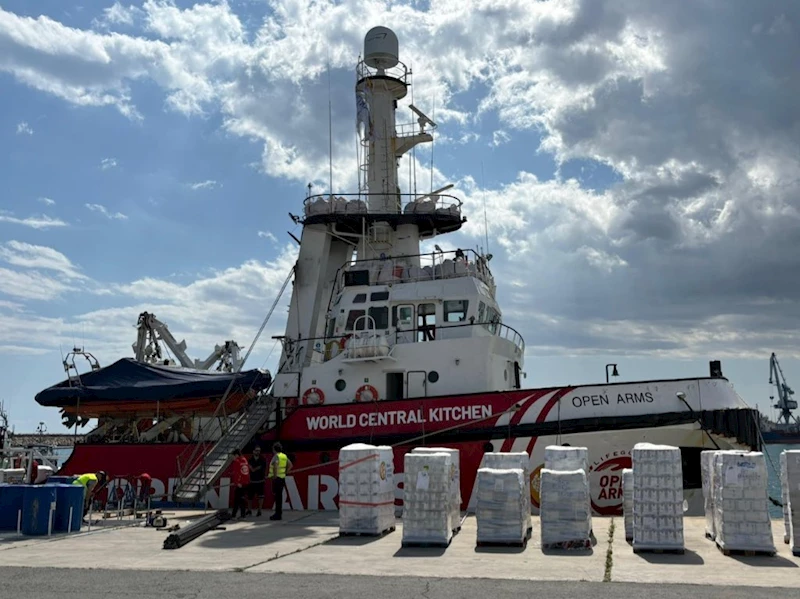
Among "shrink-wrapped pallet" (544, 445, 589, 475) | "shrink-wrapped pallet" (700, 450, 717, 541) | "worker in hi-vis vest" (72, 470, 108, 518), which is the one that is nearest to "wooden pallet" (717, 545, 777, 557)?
"shrink-wrapped pallet" (700, 450, 717, 541)

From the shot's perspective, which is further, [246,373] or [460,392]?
[246,373]

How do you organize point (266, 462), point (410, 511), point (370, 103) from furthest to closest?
point (370, 103) → point (266, 462) → point (410, 511)

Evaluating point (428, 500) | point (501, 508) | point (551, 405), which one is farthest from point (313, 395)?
point (501, 508)

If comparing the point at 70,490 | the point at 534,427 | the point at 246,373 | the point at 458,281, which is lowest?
the point at 70,490

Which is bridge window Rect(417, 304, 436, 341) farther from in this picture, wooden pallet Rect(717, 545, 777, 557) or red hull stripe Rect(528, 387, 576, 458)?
wooden pallet Rect(717, 545, 777, 557)

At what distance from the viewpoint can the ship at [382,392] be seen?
1463cm

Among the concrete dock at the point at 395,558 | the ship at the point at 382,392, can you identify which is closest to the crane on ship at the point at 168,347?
the ship at the point at 382,392

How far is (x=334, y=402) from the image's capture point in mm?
17359

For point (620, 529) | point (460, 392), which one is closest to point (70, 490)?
point (460, 392)

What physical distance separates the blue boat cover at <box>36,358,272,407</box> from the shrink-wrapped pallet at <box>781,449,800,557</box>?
39.7ft

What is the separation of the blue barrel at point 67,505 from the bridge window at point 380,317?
7325 mm

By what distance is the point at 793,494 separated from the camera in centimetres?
959

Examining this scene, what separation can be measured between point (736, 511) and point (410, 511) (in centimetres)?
426

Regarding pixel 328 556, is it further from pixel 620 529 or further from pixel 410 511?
pixel 620 529
